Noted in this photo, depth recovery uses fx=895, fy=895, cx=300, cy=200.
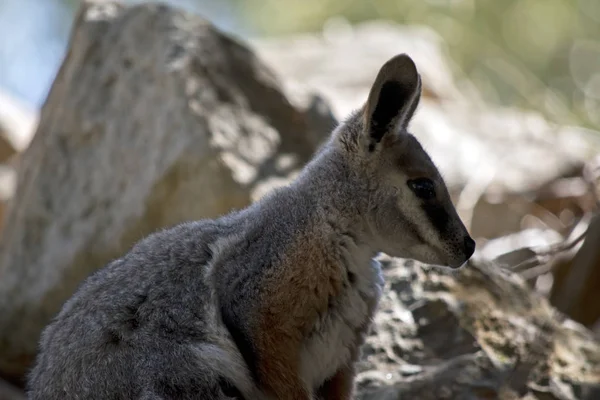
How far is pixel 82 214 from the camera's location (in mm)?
6805

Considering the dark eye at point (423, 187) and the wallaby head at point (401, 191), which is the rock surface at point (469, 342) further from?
the dark eye at point (423, 187)

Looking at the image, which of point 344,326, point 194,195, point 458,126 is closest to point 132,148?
point 194,195

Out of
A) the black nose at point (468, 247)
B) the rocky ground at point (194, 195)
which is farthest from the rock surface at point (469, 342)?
the black nose at point (468, 247)

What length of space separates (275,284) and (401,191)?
→ 0.81m

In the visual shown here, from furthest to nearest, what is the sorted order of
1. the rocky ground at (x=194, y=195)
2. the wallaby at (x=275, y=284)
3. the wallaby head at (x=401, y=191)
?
the rocky ground at (x=194, y=195), the wallaby head at (x=401, y=191), the wallaby at (x=275, y=284)

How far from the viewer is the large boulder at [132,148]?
21.3 feet

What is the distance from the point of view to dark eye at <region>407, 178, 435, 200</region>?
4.43 meters

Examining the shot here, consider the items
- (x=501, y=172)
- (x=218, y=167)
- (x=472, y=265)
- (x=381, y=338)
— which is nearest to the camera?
(x=381, y=338)

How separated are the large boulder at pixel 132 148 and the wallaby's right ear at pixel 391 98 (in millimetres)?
2188

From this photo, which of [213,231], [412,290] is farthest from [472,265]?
[213,231]

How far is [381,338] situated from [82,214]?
105 inches

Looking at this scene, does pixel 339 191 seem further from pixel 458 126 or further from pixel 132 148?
pixel 458 126

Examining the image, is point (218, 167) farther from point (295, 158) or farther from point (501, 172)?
point (501, 172)

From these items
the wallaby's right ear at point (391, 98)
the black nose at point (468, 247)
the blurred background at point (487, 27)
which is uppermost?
the wallaby's right ear at point (391, 98)
